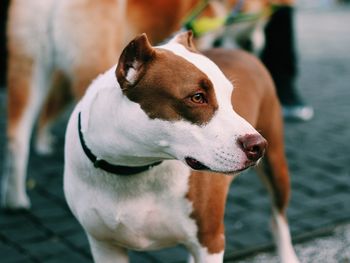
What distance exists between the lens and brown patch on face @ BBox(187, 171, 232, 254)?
2943 millimetres

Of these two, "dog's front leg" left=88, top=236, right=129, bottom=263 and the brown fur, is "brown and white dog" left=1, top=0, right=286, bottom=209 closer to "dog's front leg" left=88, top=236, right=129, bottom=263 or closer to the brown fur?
the brown fur

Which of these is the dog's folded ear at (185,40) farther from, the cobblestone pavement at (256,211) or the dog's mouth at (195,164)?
the cobblestone pavement at (256,211)

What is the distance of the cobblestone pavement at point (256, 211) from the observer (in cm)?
412

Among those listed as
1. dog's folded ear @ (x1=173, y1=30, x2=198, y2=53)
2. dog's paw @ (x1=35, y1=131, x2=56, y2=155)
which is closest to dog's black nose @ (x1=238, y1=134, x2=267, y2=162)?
dog's folded ear @ (x1=173, y1=30, x2=198, y2=53)

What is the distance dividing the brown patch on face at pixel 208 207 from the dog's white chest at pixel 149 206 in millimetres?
31

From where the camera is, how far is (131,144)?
2641 mm

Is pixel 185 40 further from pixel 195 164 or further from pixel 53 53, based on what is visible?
pixel 53 53

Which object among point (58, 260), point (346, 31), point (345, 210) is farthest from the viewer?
point (346, 31)

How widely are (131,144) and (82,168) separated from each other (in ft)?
1.21

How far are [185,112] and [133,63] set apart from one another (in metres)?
0.29

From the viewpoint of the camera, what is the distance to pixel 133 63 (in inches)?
104

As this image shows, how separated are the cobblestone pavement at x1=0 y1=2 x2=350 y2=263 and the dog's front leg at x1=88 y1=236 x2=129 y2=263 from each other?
0.85 metres

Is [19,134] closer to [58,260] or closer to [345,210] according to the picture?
[58,260]

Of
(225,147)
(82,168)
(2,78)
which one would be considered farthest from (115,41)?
(2,78)
